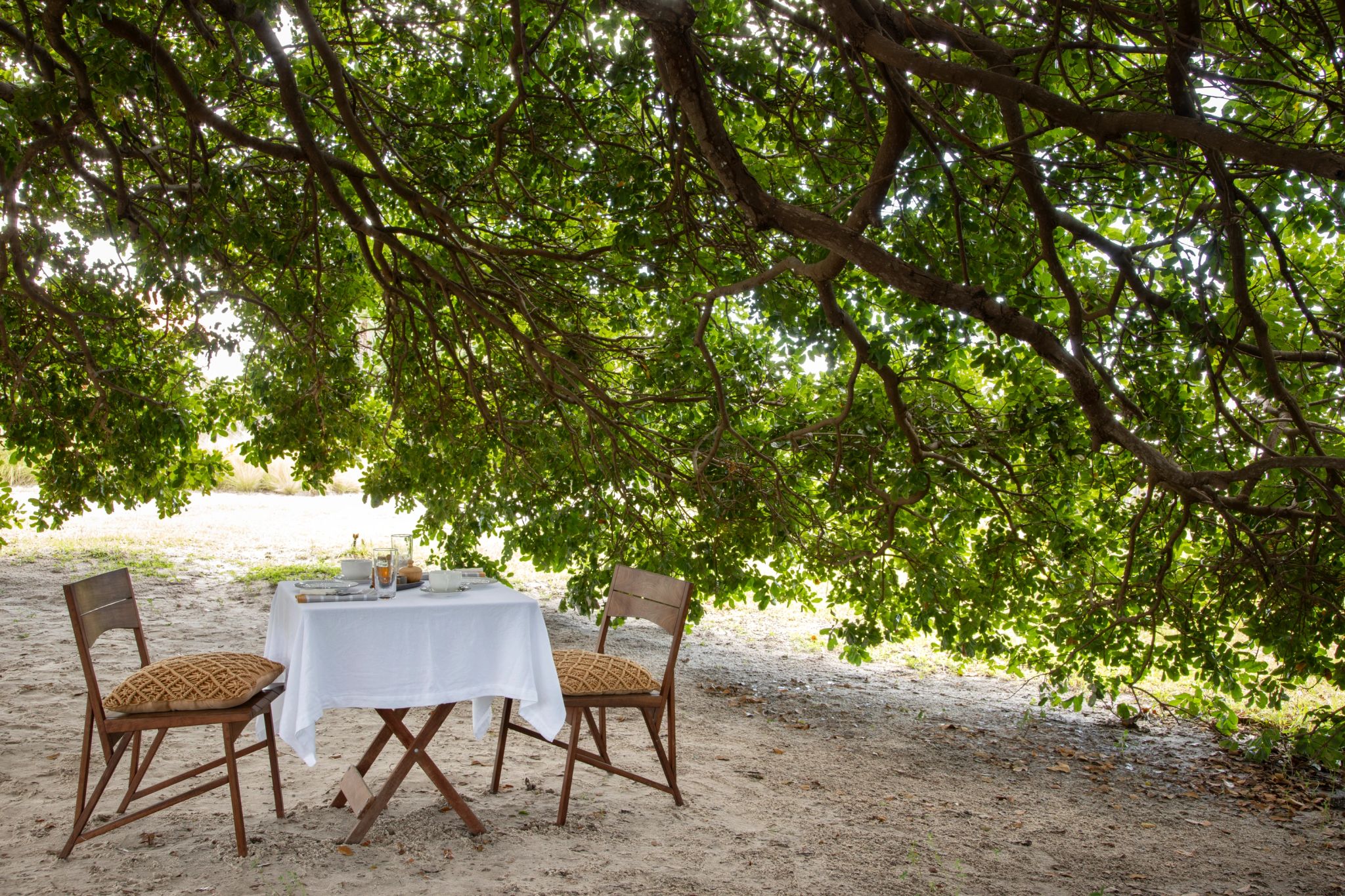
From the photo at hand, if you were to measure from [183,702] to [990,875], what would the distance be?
289 cm

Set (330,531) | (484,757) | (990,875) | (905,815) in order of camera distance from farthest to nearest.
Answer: (330,531) < (484,757) < (905,815) < (990,875)

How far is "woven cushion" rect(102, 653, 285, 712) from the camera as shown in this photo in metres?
3.26

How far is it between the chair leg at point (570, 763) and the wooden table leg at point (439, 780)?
303 millimetres

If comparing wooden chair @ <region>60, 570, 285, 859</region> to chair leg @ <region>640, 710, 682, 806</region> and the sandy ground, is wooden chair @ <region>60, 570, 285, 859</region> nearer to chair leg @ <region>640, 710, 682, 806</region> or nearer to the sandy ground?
the sandy ground

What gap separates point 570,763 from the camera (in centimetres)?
385

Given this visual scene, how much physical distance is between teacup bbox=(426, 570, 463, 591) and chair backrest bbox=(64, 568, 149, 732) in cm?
108

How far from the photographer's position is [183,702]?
3.26 metres

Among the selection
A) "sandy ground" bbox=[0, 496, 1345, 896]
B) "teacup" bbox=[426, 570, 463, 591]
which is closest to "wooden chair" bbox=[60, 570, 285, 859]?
"sandy ground" bbox=[0, 496, 1345, 896]

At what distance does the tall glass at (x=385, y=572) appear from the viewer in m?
3.66

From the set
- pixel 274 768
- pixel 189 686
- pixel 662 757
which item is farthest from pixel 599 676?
pixel 189 686

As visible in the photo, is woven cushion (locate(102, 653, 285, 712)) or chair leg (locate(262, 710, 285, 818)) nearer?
woven cushion (locate(102, 653, 285, 712))

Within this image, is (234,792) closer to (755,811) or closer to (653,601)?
(653,601)

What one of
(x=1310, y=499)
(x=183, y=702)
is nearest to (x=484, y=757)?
(x=183, y=702)

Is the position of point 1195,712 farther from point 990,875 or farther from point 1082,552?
point 990,875
